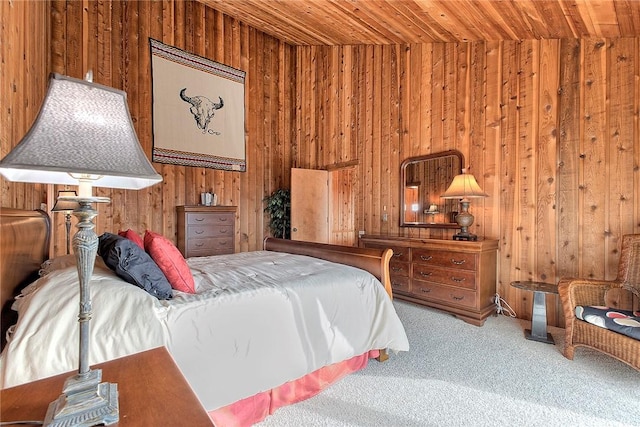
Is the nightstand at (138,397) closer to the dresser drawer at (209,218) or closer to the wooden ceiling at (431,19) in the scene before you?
the dresser drawer at (209,218)

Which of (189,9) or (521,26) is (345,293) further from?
(189,9)

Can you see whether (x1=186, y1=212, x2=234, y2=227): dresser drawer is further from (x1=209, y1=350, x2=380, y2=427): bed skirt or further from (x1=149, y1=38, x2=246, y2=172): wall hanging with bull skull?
(x1=209, y1=350, x2=380, y2=427): bed skirt

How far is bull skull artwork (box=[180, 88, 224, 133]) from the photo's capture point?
4406 millimetres

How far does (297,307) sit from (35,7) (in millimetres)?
3388

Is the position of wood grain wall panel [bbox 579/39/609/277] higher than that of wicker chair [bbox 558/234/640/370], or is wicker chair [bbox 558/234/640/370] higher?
wood grain wall panel [bbox 579/39/609/277]

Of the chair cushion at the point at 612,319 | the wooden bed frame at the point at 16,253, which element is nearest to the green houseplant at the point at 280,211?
the wooden bed frame at the point at 16,253

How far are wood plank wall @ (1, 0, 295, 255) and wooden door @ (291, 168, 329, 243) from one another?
577 millimetres

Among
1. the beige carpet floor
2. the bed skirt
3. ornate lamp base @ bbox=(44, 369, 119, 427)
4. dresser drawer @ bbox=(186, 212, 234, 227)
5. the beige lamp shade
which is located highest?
the beige lamp shade

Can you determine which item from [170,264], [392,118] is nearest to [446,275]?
[392,118]

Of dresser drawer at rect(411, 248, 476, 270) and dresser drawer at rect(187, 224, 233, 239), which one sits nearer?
dresser drawer at rect(411, 248, 476, 270)

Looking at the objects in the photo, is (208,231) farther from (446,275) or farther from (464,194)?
(464,194)

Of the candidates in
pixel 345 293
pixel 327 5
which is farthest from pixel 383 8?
pixel 345 293

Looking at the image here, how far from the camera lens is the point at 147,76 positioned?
4.05 meters

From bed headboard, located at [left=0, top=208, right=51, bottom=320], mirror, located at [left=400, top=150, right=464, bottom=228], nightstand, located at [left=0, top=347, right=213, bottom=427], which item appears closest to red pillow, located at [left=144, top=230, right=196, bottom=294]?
bed headboard, located at [left=0, top=208, right=51, bottom=320]
